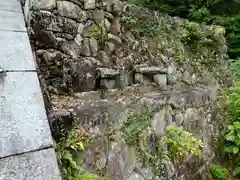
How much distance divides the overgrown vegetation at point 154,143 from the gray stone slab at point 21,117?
1.17 metres

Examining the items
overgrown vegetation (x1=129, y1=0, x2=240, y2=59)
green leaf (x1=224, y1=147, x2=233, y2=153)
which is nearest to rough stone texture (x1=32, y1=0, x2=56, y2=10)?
green leaf (x1=224, y1=147, x2=233, y2=153)

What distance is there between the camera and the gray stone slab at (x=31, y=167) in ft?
4.59

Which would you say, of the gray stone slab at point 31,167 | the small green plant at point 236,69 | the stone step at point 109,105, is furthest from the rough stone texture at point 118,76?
the small green plant at point 236,69

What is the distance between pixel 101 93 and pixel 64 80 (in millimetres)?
407

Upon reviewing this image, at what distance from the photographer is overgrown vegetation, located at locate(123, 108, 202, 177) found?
2.82 metres

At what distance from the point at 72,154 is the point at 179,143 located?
1.47 meters

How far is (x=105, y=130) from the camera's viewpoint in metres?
2.56

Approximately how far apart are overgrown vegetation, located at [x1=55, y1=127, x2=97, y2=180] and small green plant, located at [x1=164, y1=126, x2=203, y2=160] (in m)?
1.25

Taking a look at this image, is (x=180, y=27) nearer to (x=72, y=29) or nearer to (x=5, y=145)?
(x=72, y=29)

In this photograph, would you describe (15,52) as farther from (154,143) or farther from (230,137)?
(230,137)

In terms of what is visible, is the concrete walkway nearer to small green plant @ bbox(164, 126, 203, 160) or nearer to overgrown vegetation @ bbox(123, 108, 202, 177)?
overgrown vegetation @ bbox(123, 108, 202, 177)

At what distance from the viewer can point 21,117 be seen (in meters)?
1.61

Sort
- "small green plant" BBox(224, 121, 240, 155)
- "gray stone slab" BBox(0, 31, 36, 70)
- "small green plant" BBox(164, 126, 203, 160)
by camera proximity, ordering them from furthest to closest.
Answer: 1. "small green plant" BBox(224, 121, 240, 155)
2. "small green plant" BBox(164, 126, 203, 160)
3. "gray stone slab" BBox(0, 31, 36, 70)

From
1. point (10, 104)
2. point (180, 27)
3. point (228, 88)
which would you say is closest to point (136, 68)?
point (180, 27)
